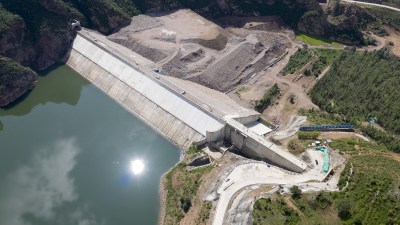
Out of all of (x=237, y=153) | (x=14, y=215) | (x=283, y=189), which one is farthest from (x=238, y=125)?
(x=14, y=215)

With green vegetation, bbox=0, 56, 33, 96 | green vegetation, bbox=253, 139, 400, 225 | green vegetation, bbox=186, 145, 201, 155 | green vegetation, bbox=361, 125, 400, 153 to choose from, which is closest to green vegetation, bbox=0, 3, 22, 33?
green vegetation, bbox=0, 56, 33, 96

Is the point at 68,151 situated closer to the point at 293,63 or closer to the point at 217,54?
the point at 217,54

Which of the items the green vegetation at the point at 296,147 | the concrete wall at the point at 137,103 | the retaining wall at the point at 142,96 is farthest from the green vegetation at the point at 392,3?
the concrete wall at the point at 137,103

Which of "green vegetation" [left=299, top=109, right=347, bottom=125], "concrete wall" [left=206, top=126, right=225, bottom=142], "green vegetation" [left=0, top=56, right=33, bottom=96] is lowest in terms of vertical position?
"green vegetation" [left=0, top=56, right=33, bottom=96]

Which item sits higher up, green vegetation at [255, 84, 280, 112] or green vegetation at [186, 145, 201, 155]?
green vegetation at [255, 84, 280, 112]

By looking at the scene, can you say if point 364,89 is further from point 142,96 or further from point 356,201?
point 142,96

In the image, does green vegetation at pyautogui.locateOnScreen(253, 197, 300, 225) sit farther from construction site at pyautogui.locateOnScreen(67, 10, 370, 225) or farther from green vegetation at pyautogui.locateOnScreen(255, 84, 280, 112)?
green vegetation at pyautogui.locateOnScreen(255, 84, 280, 112)
